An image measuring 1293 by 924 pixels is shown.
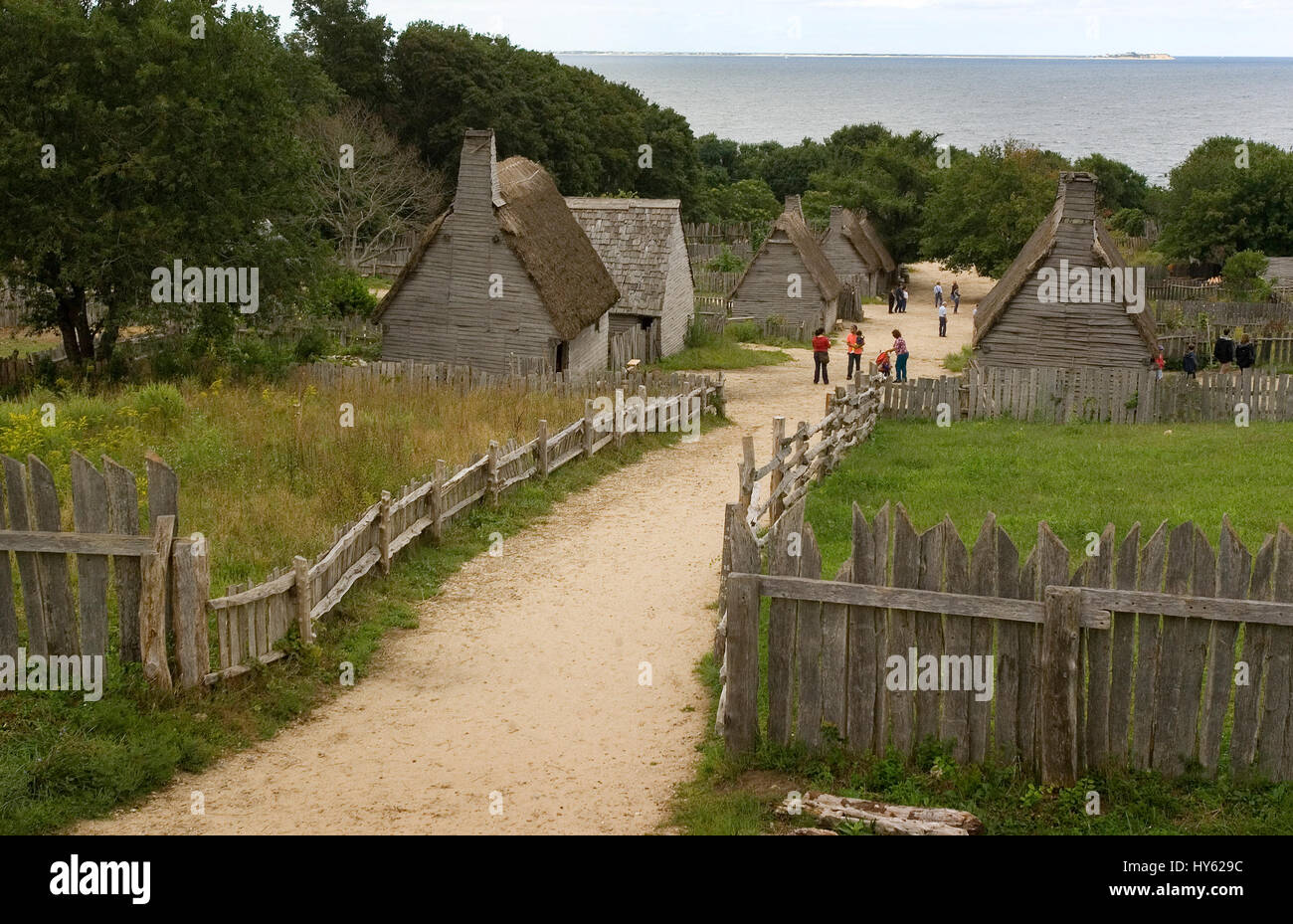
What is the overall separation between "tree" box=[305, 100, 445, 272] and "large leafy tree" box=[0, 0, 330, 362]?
26201mm

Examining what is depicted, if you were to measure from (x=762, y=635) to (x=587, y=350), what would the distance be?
2325cm

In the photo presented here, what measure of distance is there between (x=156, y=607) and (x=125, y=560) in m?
0.44

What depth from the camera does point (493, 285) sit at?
31.9 metres

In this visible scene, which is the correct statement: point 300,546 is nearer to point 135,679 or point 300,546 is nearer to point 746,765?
point 135,679

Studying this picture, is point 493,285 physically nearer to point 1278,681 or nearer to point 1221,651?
point 1221,651

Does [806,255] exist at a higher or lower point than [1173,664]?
higher

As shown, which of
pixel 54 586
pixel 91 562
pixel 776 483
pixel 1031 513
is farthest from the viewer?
pixel 776 483

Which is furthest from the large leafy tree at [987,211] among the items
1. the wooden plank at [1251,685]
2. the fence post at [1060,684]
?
the fence post at [1060,684]

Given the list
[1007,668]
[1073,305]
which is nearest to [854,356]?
[1073,305]

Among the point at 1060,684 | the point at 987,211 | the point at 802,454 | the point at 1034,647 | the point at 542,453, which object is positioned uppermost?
the point at 987,211

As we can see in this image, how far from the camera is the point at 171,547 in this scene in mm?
10039

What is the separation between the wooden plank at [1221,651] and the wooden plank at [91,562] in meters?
7.84

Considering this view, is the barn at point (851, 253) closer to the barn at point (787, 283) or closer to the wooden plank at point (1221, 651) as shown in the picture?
the barn at point (787, 283)

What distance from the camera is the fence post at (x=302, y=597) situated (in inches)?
460
